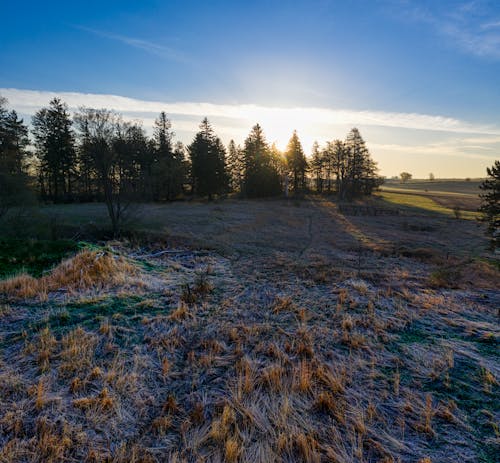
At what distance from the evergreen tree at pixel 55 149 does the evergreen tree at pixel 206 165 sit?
51.7 ft

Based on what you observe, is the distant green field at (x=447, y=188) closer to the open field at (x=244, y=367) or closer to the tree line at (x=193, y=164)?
the tree line at (x=193, y=164)

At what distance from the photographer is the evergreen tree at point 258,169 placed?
42.8 m

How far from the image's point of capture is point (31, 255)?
8031 millimetres

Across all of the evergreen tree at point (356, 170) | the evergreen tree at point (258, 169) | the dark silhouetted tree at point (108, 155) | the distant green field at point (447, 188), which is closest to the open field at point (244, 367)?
the dark silhouetted tree at point (108, 155)

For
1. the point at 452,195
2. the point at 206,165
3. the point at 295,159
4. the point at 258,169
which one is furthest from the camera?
the point at 452,195

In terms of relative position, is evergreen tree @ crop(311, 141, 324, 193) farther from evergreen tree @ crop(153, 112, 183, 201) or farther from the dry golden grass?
the dry golden grass

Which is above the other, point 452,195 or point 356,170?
point 356,170

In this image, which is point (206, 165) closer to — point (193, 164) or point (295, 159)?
point (193, 164)

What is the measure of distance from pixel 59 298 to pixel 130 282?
1555mm

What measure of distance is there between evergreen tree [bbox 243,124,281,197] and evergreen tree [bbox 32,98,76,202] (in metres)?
24.7

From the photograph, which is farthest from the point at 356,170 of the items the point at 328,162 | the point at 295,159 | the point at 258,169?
the point at 258,169

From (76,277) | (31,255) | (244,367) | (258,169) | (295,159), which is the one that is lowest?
(244,367)

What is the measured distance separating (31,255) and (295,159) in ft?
143

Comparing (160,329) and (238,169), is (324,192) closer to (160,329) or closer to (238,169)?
(238,169)
